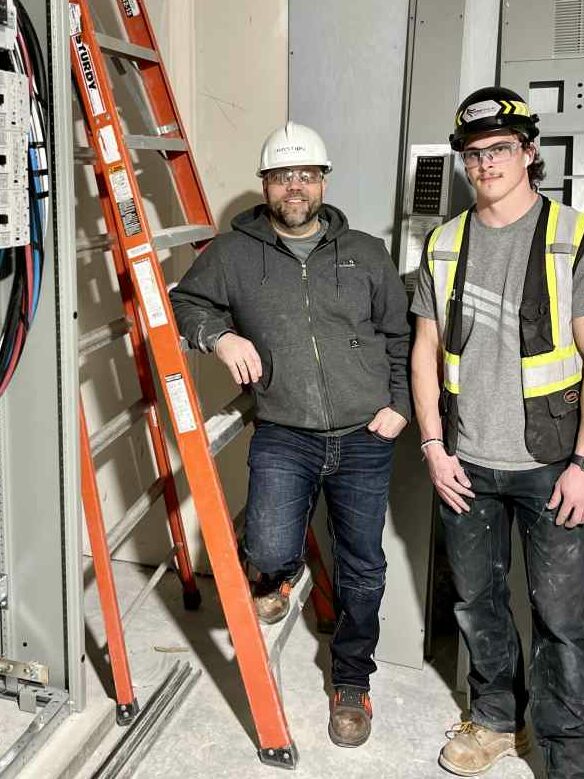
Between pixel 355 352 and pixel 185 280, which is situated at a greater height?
pixel 185 280

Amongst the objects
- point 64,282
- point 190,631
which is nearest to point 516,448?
point 64,282

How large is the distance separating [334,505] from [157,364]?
0.64 meters

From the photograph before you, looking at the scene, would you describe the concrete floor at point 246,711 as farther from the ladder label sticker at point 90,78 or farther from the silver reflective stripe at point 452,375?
the ladder label sticker at point 90,78

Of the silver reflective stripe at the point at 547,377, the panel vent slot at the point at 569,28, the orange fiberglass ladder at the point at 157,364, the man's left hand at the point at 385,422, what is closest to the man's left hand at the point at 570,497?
the silver reflective stripe at the point at 547,377

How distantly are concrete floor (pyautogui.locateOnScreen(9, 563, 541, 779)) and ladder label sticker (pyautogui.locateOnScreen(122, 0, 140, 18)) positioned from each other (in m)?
2.02

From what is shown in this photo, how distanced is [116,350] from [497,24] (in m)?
1.75

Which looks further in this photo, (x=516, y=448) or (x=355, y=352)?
(x=355, y=352)

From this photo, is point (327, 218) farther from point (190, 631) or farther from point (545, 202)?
point (190, 631)

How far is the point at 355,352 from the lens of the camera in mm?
2205

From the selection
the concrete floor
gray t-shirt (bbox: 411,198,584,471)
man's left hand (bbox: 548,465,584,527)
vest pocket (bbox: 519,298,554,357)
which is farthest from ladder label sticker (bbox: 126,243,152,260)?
the concrete floor

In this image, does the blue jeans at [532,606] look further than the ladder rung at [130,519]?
No

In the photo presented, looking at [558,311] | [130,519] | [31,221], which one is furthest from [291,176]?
[130,519]

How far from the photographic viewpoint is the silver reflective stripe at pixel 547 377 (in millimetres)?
1910

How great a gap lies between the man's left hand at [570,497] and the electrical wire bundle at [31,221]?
4.48 feet
